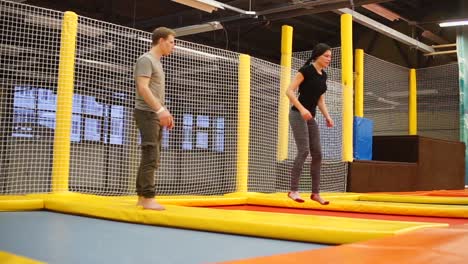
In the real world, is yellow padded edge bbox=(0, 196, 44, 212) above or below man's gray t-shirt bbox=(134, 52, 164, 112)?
below

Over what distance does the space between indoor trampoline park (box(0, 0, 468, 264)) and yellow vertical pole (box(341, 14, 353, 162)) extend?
23 millimetres

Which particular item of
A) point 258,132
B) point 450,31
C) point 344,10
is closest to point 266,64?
point 258,132

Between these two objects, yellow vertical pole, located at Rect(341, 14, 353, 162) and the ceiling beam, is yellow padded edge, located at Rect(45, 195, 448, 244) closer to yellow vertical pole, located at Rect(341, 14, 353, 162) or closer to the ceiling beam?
yellow vertical pole, located at Rect(341, 14, 353, 162)

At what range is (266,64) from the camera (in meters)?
6.01

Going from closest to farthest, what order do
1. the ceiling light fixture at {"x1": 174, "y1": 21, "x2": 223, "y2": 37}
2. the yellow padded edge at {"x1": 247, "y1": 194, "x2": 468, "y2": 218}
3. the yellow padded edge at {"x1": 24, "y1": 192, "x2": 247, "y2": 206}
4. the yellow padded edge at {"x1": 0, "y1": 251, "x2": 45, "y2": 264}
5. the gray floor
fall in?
1. the yellow padded edge at {"x1": 0, "y1": 251, "x2": 45, "y2": 264}
2. the gray floor
3. the yellow padded edge at {"x1": 24, "y1": 192, "x2": 247, "y2": 206}
4. the yellow padded edge at {"x1": 247, "y1": 194, "x2": 468, "y2": 218}
5. the ceiling light fixture at {"x1": 174, "y1": 21, "x2": 223, "y2": 37}

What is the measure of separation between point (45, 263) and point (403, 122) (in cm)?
880

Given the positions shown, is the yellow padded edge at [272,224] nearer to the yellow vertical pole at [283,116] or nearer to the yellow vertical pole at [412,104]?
the yellow vertical pole at [283,116]

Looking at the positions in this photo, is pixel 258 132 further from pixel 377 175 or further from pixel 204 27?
pixel 204 27

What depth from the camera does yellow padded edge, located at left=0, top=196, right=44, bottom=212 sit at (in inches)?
136

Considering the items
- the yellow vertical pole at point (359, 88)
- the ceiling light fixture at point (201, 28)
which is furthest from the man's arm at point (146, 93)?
the ceiling light fixture at point (201, 28)

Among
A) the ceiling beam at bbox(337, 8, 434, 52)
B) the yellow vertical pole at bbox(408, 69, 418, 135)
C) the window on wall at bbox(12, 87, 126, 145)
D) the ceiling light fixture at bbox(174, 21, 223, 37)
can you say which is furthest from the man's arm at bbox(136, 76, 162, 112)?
the yellow vertical pole at bbox(408, 69, 418, 135)

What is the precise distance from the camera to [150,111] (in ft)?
9.89

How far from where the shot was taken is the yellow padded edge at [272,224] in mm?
2189

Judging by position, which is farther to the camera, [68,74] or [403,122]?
[403,122]
